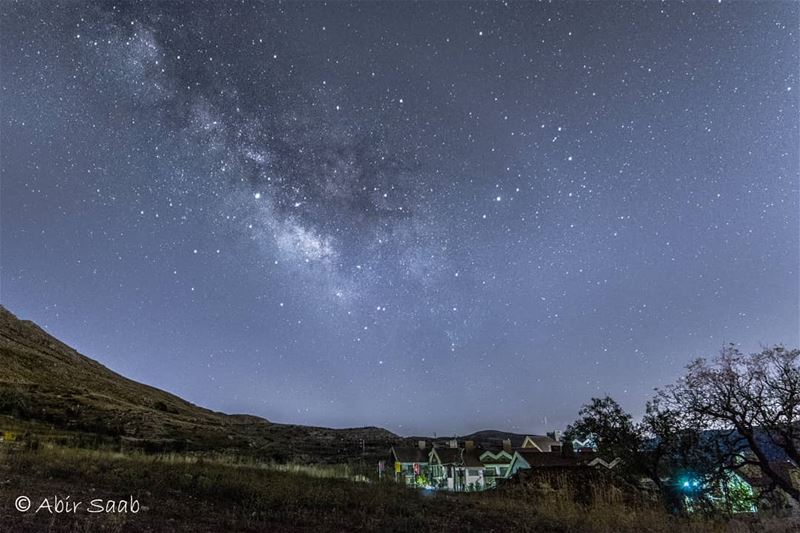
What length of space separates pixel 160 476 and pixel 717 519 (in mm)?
15469

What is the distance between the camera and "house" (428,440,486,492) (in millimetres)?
63975

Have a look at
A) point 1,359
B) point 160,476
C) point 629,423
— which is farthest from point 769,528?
point 1,359

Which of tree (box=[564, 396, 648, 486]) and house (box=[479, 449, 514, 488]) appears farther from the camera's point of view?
house (box=[479, 449, 514, 488])

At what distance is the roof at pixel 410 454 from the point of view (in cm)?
7369

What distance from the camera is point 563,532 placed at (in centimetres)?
935

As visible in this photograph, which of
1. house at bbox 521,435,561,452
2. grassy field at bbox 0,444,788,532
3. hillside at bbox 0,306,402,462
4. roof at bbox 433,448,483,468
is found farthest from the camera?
house at bbox 521,435,561,452

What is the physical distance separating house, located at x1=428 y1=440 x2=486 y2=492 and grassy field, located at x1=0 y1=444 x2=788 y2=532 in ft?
173

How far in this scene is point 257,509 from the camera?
34.2ft

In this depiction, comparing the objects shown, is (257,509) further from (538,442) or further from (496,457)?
(538,442)

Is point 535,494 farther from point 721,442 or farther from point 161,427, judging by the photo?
point 161,427

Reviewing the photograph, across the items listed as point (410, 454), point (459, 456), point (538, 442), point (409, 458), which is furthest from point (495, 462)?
point (538, 442)

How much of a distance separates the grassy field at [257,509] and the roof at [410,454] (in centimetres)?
6259

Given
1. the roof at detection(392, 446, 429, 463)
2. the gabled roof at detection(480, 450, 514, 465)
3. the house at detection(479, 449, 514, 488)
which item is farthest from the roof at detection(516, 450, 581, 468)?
the roof at detection(392, 446, 429, 463)

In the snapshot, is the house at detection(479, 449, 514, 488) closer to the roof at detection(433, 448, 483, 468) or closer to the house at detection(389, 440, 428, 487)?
the roof at detection(433, 448, 483, 468)
